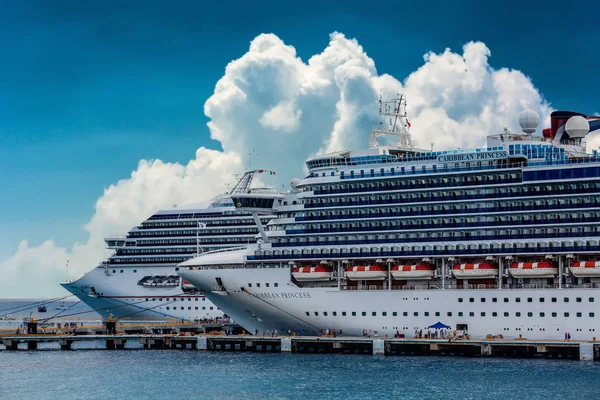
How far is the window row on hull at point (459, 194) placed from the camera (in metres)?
72.2

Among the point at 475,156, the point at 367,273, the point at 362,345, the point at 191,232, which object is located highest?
the point at 475,156

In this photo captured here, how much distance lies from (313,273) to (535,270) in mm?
15813

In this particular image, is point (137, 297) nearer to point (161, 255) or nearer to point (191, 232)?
point (161, 255)

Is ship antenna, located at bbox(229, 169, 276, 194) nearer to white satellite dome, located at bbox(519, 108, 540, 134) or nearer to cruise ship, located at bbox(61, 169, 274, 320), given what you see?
cruise ship, located at bbox(61, 169, 274, 320)

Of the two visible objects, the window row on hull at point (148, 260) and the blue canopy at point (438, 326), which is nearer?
the blue canopy at point (438, 326)

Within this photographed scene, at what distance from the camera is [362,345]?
250 feet

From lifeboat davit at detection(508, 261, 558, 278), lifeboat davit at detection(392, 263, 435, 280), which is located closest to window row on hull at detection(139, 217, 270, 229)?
lifeboat davit at detection(392, 263, 435, 280)

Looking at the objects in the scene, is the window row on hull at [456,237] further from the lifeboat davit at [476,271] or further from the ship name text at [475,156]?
the ship name text at [475,156]

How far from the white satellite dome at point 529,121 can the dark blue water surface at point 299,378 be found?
762 inches

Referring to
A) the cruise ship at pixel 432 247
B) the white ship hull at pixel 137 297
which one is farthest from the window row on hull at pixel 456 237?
the white ship hull at pixel 137 297

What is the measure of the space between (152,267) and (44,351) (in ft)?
87.3

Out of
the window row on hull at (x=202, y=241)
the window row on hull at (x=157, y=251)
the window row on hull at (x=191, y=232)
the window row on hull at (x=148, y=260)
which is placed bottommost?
the window row on hull at (x=148, y=260)

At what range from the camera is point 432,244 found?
74.6 meters

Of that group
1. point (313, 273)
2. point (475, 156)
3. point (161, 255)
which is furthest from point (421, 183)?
point (161, 255)
